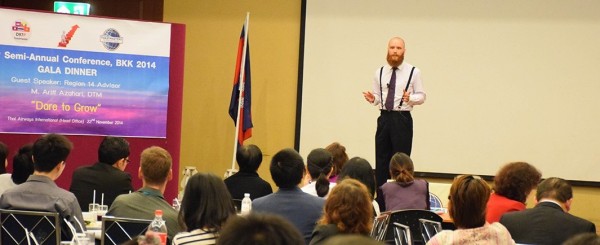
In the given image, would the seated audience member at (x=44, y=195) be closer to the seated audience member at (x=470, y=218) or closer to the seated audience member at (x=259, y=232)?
the seated audience member at (x=470, y=218)

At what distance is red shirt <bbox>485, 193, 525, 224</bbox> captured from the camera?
17.0 feet

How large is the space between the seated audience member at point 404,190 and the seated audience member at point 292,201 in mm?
1493

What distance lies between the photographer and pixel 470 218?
12.5 feet

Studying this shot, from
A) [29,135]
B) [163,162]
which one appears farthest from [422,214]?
[29,135]

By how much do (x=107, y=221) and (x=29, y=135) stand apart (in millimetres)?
3895

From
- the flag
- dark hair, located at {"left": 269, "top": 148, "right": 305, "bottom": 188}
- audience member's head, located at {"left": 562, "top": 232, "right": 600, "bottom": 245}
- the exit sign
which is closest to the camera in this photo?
audience member's head, located at {"left": 562, "top": 232, "right": 600, "bottom": 245}

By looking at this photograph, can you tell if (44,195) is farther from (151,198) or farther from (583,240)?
(583,240)

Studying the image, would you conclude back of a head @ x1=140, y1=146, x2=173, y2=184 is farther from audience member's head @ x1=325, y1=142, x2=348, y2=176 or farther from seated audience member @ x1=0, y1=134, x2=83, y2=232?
audience member's head @ x1=325, y1=142, x2=348, y2=176

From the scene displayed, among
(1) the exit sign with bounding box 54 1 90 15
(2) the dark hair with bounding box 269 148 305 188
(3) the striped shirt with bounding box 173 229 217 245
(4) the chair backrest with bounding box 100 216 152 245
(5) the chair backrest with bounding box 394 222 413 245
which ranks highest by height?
(1) the exit sign with bounding box 54 1 90 15

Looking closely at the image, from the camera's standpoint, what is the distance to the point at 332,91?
384 inches

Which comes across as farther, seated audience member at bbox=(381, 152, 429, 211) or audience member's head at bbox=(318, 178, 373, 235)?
seated audience member at bbox=(381, 152, 429, 211)

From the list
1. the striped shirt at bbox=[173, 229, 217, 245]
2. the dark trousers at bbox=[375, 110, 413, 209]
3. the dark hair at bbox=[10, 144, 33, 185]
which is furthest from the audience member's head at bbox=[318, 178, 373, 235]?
the dark trousers at bbox=[375, 110, 413, 209]

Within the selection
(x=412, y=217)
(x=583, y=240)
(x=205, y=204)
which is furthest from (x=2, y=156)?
(x=583, y=240)

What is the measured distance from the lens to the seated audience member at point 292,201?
4.47 metres
